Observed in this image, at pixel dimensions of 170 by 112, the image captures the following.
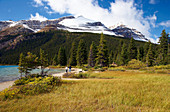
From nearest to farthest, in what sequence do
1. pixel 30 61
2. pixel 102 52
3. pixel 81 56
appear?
pixel 30 61, pixel 102 52, pixel 81 56

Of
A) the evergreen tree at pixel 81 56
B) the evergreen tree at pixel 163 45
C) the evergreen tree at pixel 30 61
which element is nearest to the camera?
the evergreen tree at pixel 30 61

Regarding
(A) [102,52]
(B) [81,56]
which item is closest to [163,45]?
(A) [102,52]

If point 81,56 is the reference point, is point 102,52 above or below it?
above

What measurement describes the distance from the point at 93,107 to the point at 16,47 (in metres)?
210

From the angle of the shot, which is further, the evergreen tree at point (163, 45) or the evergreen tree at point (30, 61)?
the evergreen tree at point (163, 45)

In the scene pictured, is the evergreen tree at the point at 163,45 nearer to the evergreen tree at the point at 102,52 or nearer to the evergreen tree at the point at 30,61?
the evergreen tree at the point at 102,52

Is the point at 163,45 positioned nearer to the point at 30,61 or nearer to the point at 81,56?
the point at 81,56

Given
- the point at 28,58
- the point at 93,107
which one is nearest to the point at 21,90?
the point at 93,107

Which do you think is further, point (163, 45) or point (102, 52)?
point (163, 45)

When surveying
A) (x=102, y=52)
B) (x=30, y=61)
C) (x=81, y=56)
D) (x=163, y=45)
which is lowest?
(x=30, y=61)

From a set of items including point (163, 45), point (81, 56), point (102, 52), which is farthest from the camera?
point (81, 56)

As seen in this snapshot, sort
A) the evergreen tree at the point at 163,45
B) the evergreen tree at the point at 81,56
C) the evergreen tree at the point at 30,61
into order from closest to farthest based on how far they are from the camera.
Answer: the evergreen tree at the point at 30,61, the evergreen tree at the point at 163,45, the evergreen tree at the point at 81,56

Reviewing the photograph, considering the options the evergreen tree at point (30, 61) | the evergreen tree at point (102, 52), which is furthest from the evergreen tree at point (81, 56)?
the evergreen tree at point (30, 61)

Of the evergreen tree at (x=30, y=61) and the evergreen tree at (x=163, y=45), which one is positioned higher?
the evergreen tree at (x=163, y=45)
